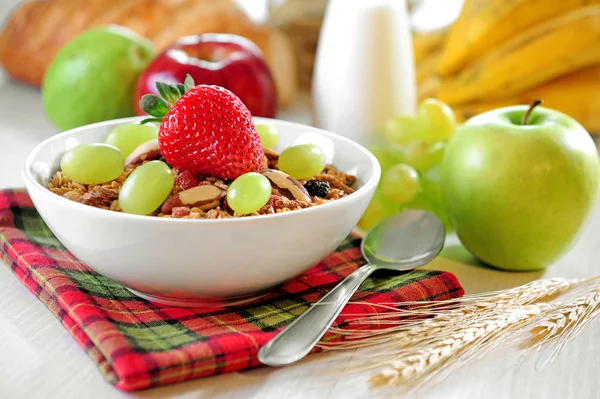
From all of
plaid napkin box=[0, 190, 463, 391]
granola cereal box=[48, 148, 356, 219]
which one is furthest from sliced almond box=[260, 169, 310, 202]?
plaid napkin box=[0, 190, 463, 391]

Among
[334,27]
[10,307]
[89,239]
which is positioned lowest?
[10,307]

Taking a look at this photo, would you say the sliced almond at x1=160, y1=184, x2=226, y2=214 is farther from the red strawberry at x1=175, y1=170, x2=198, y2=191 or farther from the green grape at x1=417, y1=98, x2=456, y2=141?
the green grape at x1=417, y1=98, x2=456, y2=141

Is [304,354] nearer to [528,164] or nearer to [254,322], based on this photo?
[254,322]

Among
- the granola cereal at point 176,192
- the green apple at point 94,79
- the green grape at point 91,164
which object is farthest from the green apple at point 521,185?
the green apple at point 94,79

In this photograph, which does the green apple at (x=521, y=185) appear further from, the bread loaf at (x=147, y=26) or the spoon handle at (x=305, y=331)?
the bread loaf at (x=147, y=26)

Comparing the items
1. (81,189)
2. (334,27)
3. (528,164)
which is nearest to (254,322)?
(81,189)

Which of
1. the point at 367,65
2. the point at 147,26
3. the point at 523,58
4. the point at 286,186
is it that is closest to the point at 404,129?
the point at 367,65

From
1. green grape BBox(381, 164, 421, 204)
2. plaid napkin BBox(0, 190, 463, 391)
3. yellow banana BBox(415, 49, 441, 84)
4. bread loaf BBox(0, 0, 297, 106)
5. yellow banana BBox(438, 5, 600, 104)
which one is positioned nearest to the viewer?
plaid napkin BBox(0, 190, 463, 391)
